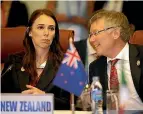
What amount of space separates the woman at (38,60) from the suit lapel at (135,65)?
496mm

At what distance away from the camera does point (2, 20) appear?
298 centimetres

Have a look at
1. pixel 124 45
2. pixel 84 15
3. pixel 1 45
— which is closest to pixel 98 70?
pixel 124 45

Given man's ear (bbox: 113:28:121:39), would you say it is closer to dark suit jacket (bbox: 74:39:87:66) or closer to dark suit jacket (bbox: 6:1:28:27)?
dark suit jacket (bbox: 74:39:87:66)

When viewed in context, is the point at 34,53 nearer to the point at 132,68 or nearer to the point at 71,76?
the point at 132,68

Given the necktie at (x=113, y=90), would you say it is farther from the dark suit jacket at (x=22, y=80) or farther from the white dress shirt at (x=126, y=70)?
the dark suit jacket at (x=22, y=80)

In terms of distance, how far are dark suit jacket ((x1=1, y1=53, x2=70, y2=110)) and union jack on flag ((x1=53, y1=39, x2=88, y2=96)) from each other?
2.18ft

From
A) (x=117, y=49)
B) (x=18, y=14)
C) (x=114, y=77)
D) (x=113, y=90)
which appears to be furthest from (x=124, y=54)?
(x=18, y=14)

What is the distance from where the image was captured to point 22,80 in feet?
7.08

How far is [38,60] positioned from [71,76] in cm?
89

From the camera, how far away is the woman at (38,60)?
2.14 metres

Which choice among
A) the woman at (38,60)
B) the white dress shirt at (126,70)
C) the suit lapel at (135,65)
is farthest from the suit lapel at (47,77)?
the suit lapel at (135,65)

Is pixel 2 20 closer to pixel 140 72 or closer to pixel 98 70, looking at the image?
pixel 98 70

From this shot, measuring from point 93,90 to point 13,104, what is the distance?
1.22ft

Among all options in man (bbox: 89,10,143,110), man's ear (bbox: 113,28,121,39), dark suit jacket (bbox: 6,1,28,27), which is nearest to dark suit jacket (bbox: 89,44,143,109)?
man (bbox: 89,10,143,110)
